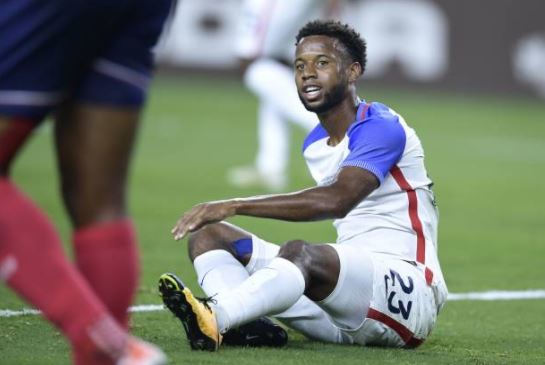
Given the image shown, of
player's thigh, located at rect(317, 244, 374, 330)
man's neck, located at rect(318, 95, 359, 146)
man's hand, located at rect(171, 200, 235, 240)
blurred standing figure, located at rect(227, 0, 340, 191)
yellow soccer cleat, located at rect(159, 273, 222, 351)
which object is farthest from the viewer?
blurred standing figure, located at rect(227, 0, 340, 191)

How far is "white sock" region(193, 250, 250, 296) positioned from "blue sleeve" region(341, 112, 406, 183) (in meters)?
0.57

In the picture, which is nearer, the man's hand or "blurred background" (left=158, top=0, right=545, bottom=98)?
the man's hand

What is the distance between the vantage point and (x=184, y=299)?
14.3 feet

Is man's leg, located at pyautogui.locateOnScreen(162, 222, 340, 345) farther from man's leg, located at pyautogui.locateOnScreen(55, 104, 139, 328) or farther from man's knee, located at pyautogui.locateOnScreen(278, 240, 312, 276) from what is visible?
man's leg, located at pyautogui.locateOnScreen(55, 104, 139, 328)

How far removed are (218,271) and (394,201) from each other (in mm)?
734

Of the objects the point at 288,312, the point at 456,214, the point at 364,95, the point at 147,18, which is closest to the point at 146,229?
the point at 456,214

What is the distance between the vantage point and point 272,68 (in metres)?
10.6

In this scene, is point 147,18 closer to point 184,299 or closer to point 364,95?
point 184,299

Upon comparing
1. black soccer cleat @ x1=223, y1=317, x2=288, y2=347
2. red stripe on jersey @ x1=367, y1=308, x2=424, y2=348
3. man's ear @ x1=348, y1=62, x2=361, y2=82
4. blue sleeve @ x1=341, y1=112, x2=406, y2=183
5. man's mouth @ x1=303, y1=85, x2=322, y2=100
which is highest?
man's ear @ x1=348, y1=62, x2=361, y2=82

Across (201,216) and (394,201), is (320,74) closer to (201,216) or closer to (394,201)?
(394,201)

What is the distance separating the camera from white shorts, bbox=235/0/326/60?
34.8 ft

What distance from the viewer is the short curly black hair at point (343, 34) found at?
5000 mm

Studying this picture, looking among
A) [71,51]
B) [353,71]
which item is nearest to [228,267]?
[353,71]

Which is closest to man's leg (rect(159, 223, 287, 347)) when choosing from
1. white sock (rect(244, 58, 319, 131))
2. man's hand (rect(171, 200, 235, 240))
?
man's hand (rect(171, 200, 235, 240))
